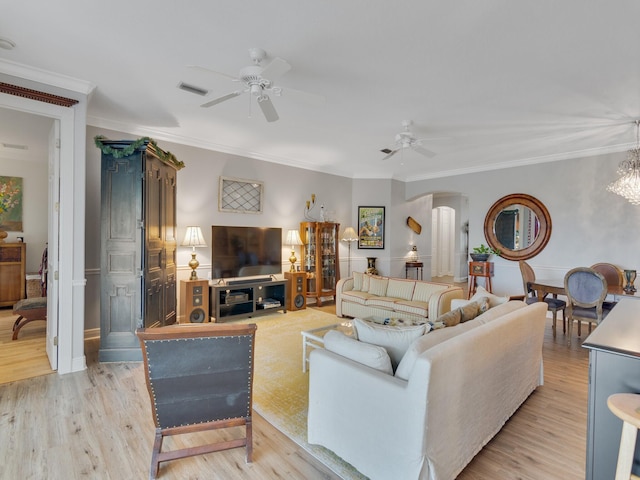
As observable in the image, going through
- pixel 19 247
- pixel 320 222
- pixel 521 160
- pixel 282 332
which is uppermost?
pixel 521 160

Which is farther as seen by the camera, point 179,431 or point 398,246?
point 398,246

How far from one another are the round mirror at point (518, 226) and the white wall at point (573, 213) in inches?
3.9

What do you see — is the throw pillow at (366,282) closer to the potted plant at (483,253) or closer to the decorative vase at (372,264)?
the decorative vase at (372,264)

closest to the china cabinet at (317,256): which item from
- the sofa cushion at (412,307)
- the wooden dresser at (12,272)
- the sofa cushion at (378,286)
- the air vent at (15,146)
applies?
the sofa cushion at (378,286)

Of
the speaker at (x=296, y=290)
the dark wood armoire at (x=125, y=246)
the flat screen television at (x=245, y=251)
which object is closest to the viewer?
the dark wood armoire at (x=125, y=246)

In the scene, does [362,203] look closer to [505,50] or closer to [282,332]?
[282,332]

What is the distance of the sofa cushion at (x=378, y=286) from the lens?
205 inches

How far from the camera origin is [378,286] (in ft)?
17.3

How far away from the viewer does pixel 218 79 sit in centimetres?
302

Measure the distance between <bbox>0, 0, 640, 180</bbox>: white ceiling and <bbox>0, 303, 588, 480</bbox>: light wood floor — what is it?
2718mm

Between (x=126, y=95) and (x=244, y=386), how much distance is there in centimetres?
327

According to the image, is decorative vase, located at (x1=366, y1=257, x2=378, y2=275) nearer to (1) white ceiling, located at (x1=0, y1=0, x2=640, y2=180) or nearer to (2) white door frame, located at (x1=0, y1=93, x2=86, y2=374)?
(1) white ceiling, located at (x1=0, y1=0, x2=640, y2=180)

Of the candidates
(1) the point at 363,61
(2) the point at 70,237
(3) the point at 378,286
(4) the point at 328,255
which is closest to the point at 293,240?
(4) the point at 328,255

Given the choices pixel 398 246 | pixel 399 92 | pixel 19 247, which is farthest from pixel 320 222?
pixel 19 247
